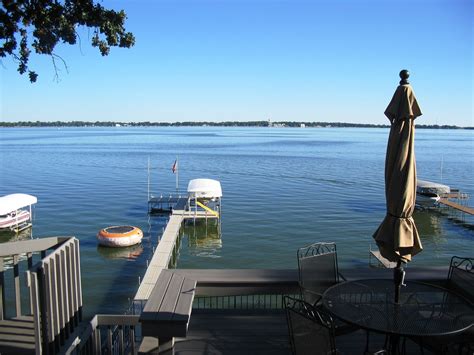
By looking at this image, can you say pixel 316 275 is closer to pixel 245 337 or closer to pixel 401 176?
pixel 245 337

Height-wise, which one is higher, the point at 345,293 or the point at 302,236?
the point at 345,293

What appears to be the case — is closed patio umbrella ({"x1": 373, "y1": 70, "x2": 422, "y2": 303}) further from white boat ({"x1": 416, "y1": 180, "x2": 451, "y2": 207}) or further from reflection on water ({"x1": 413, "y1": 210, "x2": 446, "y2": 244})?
white boat ({"x1": 416, "y1": 180, "x2": 451, "y2": 207})

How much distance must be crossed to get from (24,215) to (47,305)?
25716 mm

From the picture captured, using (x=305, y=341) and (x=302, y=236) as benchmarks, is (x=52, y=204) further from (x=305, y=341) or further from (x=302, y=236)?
(x=305, y=341)

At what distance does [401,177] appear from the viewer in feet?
15.0

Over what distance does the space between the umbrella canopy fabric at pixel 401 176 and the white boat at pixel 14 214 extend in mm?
25282

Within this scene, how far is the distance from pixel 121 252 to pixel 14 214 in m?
9.36

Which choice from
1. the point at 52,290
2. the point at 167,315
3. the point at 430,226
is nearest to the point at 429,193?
the point at 430,226

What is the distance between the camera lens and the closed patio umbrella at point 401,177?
4.54 m

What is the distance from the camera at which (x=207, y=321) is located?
569cm

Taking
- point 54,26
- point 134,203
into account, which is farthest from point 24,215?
point 54,26

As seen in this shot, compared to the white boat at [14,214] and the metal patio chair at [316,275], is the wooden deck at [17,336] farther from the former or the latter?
the white boat at [14,214]

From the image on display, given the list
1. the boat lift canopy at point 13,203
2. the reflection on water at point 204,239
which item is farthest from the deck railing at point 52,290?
the boat lift canopy at point 13,203

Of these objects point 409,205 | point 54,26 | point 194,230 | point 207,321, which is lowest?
point 194,230
